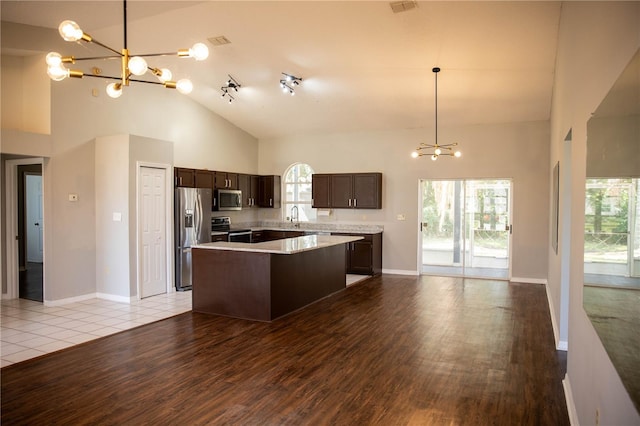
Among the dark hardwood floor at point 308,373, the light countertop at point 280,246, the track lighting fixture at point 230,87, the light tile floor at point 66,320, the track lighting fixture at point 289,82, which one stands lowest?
the dark hardwood floor at point 308,373

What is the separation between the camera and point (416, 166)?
28.5 ft

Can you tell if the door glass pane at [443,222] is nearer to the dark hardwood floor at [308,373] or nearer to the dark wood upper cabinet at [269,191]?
the dark hardwood floor at [308,373]

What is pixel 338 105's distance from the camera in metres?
7.92

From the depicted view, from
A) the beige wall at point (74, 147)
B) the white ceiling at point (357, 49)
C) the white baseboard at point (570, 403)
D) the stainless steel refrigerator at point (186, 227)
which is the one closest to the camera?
the white baseboard at point (570, 403)

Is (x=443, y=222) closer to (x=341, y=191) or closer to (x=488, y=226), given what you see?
(x=488, y=226)

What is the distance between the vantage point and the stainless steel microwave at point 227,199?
8367 millimetres

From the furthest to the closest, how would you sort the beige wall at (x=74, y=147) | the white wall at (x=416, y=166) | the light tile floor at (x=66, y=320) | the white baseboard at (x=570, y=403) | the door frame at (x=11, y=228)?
the white wall at (x=416, y=166) → the door frame at (x=11, y=228) → the beige wall at (x=74, y=147) → the light tile floor at (x=66, y=320) → the white baseboard at (x=570, y=403)

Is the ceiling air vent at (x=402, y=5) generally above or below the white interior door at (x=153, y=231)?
above

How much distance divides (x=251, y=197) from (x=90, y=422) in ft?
23.1

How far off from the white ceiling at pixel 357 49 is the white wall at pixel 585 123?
1430 mm

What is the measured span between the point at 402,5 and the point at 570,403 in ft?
12.8

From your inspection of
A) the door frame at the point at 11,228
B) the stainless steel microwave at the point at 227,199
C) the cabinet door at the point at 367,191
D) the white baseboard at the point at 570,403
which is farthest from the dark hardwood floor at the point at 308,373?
the cabinet door at the point at 367,191

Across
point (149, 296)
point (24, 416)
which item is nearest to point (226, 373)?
point (24, 416)

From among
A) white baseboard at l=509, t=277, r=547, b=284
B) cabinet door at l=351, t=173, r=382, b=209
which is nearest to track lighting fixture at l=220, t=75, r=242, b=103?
cabinet door at l=351, t=173, r=382, b=209
